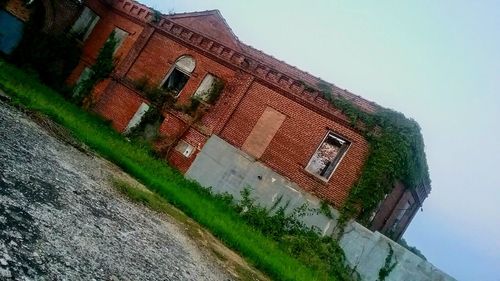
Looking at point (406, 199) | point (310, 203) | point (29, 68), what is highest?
point (406, 199)

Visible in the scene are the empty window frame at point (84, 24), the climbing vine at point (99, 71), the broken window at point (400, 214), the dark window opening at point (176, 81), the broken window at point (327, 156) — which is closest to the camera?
the broken window at point (327, 156)

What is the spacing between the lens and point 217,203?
46.5ft

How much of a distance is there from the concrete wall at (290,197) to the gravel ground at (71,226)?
777 cm

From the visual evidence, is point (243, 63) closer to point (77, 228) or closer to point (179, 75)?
point (179, 75)

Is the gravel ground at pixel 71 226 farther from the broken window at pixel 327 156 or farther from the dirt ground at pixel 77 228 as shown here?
the broken window at pixel 327 156

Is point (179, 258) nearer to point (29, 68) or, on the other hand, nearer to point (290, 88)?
point (290, 88)

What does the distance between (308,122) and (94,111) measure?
10765mm

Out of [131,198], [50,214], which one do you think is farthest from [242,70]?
[50,214]

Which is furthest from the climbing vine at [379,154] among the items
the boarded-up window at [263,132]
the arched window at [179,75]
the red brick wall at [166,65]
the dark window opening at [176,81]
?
the dark window opening at [176,81]

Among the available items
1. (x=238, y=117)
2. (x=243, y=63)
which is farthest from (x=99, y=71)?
(x=238, y=117)

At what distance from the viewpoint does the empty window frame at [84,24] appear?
22188 millimetres

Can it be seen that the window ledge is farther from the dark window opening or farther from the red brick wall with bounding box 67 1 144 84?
the red brick wall with bounding box 67 1 144 84

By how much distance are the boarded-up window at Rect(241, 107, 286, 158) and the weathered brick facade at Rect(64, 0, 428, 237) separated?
43 millimetres

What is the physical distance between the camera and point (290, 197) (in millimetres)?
14594
